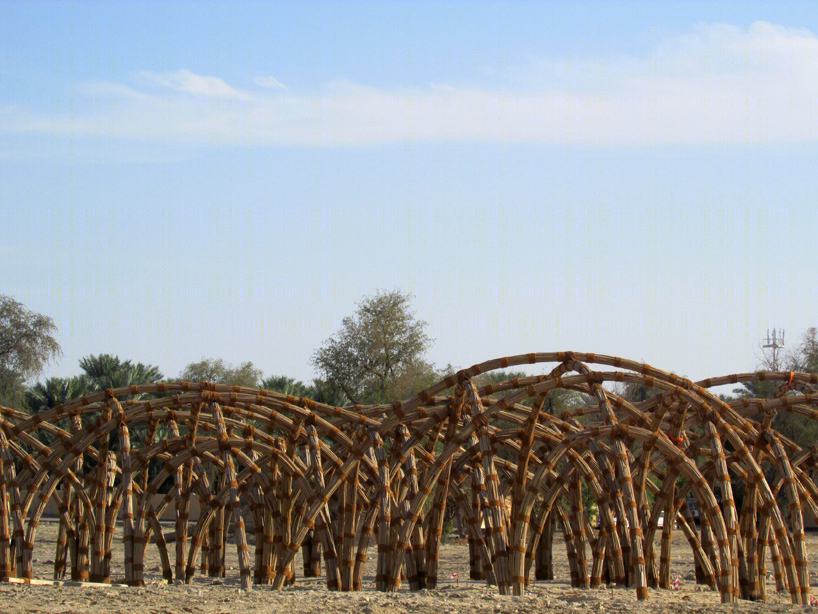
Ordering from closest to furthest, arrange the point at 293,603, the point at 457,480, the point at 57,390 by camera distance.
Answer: the point at 293,603 → the point at 457,480 → the point at 57,390

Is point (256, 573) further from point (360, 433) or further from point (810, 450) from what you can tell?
point (810, 450)

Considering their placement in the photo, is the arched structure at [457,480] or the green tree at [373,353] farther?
the green tree at [373,353]

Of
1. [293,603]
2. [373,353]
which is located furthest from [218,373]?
[293,603]

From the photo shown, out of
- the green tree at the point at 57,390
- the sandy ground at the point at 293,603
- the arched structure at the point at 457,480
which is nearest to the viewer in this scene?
the sandy ground at the point at 293,603

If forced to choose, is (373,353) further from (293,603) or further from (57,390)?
(293,603)

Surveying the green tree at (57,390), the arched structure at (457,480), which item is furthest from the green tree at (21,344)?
the arched structure at (457,480)

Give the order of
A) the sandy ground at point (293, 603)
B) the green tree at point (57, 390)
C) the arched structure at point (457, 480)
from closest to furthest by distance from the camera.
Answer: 1. the sandy ground at point (293, 603)
2. the arched structure at point (457, 480)
3. the green tree at point (57, 390)

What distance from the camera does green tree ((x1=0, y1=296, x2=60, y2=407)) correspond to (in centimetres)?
3444

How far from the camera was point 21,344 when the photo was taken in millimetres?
34781

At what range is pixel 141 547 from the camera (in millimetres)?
12883

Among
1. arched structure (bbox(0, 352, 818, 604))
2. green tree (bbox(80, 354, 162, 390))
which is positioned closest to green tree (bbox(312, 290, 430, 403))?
green tree (bbox(80, 354, 162, 390))

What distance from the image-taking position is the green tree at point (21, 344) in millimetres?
34438

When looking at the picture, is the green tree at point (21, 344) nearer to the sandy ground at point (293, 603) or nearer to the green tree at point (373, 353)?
the green tree at point (373, 353)

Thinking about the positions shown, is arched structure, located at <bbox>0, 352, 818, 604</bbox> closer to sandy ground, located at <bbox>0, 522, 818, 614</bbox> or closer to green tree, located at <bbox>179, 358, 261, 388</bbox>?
sandy ground, located at <bbox>0, 522, 818, 614</bbox>
